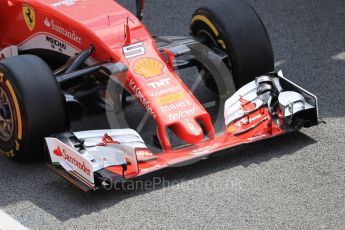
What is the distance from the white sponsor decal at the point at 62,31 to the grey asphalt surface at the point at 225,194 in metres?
1.02

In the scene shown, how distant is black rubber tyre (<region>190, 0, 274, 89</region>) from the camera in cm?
630

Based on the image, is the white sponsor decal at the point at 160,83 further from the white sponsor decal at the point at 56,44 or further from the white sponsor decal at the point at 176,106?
the white sponsor decal at the point at 56,44

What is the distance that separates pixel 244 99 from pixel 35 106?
1489 mm

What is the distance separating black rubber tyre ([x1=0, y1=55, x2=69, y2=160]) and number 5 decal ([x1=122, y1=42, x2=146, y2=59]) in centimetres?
62

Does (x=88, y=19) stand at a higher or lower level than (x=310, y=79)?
higher

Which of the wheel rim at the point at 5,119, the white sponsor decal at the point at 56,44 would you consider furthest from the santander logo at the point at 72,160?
the white sponsor decal at the point at 56,44

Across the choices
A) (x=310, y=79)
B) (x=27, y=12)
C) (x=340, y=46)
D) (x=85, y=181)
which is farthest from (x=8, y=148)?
(x=340, y=46)

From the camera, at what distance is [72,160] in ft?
17.6

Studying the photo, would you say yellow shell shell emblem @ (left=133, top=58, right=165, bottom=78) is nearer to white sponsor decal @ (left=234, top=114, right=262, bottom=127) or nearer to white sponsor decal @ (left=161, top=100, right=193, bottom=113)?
white sponsor decal @ (left=161, top=100, right=193, bottom=113)

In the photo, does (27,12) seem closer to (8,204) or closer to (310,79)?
(8,204)

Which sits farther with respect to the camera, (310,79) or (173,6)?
(173,6)

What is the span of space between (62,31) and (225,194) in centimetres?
192

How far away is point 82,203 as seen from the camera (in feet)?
17.6

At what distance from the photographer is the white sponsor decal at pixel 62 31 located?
6304 mm
